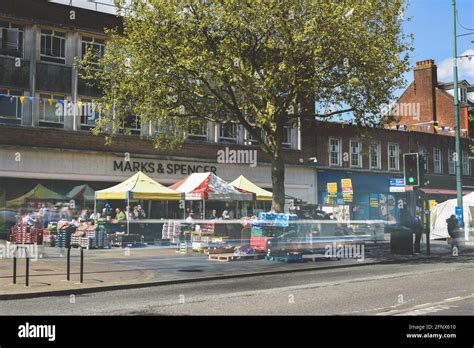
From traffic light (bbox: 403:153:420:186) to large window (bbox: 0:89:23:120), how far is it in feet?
58.6

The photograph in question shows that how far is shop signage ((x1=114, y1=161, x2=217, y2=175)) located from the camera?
2997 centimetres

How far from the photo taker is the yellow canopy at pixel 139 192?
23.6 metres

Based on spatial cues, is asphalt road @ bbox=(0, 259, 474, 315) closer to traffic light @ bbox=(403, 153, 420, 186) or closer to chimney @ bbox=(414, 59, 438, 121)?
traffic light @ bbox=(403, 153, 420, 186)

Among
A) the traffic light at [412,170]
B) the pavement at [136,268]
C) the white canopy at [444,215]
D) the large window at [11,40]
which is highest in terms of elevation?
the large window at [11,40]

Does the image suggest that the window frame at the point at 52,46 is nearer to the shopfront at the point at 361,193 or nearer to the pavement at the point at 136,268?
the pavement at the point at 136,268

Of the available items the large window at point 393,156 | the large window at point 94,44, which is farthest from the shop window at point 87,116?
the large window at point 393,156

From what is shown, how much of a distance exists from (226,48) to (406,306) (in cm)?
1150

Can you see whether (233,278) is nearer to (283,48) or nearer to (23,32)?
(283,48)

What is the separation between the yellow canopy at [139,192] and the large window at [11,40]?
29.0ft

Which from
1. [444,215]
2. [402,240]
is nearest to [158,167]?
[402,240]

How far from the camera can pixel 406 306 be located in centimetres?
961

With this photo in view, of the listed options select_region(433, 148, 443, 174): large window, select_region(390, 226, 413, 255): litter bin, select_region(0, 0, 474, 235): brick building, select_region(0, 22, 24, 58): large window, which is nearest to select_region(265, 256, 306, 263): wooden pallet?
select_region(390, 226, 413, 255): litter bin
